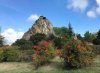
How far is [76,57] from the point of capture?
82.5 ft

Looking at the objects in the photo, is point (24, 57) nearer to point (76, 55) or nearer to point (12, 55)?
point (12, 55)

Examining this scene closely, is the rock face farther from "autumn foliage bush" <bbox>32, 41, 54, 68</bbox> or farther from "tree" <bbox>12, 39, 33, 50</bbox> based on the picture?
"autumn foliage bush" <bbox>32, 41, 54, 68</bbox>

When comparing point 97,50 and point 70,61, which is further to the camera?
point 97,50

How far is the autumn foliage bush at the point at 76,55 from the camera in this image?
24938mm

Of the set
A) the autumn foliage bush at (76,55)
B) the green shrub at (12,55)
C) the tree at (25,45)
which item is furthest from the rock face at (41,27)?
the autumn foliage bush at (76,55)

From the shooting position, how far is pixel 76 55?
82.8 feet

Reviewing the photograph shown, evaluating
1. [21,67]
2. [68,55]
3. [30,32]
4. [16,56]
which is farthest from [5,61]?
[30,32]

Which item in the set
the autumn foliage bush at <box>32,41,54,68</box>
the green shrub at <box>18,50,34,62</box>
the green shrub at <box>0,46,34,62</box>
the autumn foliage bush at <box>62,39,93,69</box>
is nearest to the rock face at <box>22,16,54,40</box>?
the green shrub at <box>18,50,34,62</box>

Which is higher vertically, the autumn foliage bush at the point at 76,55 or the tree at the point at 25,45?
the tree at the point at 25,45

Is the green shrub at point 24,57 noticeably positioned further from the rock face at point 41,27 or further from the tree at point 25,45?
the rock face at point 41,27

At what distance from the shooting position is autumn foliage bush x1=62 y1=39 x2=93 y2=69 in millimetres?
24938

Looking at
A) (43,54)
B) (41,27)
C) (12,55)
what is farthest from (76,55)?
(41,27)

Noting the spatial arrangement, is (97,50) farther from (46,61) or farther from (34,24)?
(34,24)

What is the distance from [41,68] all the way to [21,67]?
199cm
